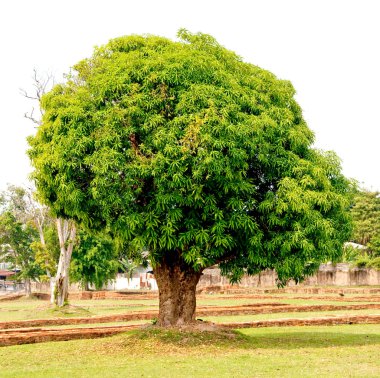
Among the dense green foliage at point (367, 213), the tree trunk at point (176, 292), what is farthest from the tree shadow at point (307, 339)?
the dense green foliage at point (367, 213)

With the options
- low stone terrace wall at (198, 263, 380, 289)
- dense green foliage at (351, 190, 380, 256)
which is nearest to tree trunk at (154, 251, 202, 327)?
low stone terrace wall at (198, 263, 380, 289)

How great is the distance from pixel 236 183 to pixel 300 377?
5032 mm

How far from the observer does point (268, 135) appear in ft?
54.6

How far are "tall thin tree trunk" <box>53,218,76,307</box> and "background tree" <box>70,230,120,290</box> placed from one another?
20.2 meters

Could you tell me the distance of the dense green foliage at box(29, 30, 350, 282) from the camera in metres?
15.7

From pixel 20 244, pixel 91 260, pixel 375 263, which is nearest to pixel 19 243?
pixel 20 244

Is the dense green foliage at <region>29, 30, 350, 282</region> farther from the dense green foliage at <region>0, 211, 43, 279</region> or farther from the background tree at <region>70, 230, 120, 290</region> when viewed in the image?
the dense green foliage at <region>0, 211, 43, 279</region>

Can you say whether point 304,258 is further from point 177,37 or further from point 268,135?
point 177,37

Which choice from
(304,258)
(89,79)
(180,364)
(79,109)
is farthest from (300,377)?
(89,79)

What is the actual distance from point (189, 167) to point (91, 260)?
3880 cm

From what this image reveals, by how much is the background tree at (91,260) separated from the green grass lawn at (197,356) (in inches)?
1342

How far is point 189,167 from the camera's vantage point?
51.7 feet

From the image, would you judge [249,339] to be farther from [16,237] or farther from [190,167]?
[16,237]

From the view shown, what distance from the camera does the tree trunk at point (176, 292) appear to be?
1791cm
